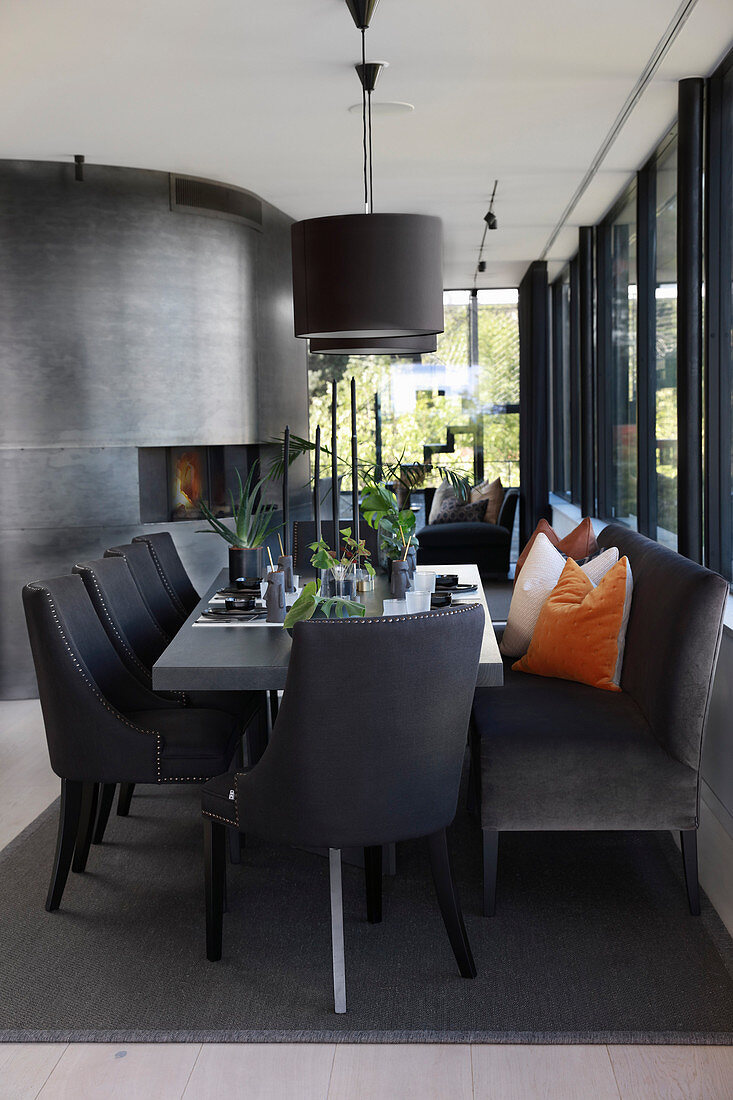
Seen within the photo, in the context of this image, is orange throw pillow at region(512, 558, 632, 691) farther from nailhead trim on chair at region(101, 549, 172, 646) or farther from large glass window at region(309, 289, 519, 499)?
large glass window at region(309, 289, 519, 499)

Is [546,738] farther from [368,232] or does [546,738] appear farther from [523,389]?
[523,389]

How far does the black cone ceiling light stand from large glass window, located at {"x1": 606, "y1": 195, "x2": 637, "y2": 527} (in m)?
3.10

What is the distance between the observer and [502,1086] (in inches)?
86.9

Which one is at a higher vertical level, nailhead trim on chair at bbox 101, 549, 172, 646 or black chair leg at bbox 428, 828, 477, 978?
nailhead trim on chair at bbox 101, 549, 172, 646

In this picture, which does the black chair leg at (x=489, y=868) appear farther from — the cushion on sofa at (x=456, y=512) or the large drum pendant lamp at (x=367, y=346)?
the cushion on sofa at (x=456, y=512)

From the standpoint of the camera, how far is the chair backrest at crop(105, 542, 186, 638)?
4.01m

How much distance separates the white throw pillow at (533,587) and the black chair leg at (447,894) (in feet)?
4.72

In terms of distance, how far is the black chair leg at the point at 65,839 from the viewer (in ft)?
9.98

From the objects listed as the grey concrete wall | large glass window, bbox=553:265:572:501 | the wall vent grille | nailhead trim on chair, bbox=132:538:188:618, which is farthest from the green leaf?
large glass window, bbox=553:265:572:501

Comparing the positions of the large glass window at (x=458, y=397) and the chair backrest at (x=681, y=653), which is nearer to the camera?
the chair backrest at (x=681, y=653)

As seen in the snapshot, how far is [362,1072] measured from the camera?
2266 mm

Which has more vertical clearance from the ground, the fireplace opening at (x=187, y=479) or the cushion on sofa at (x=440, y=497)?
the fireplace opening at (x=187, y=479)

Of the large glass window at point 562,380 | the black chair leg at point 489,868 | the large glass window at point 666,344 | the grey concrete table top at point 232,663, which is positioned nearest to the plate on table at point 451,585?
the grey concrete table top at point 232,663

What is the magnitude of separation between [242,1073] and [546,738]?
1229 millimetres
